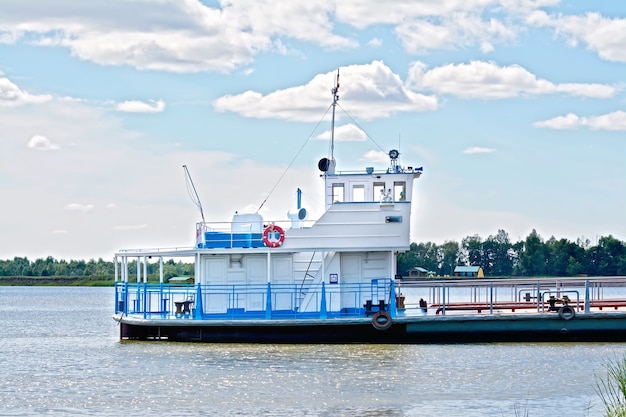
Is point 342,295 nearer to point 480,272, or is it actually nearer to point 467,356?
point 467,356

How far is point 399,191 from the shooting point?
35.8 m

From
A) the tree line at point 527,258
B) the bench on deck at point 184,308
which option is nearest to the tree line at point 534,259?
the tree line at point 527,258

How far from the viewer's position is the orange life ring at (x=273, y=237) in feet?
115

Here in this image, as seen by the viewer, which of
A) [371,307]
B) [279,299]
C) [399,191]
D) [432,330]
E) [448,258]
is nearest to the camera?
[432,330]

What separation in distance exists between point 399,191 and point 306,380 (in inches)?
375

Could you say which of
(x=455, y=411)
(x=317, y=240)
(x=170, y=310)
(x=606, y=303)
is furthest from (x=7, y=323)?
(x=455, y=411)

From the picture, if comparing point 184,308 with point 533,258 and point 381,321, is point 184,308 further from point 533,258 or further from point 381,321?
point 533,258

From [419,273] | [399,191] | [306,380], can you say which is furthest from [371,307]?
[419,273]

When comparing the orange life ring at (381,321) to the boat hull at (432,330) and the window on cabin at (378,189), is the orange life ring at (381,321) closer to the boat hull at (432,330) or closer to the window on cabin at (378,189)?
the boat hull at (432,330)

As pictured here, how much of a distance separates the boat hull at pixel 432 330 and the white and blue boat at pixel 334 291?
0.03m

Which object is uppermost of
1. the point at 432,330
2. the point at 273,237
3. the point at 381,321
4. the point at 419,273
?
the point at 273,237

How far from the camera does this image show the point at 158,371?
97.8 feet

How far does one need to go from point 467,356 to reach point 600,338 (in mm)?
4365

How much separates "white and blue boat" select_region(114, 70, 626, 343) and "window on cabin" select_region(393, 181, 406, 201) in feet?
0.13
